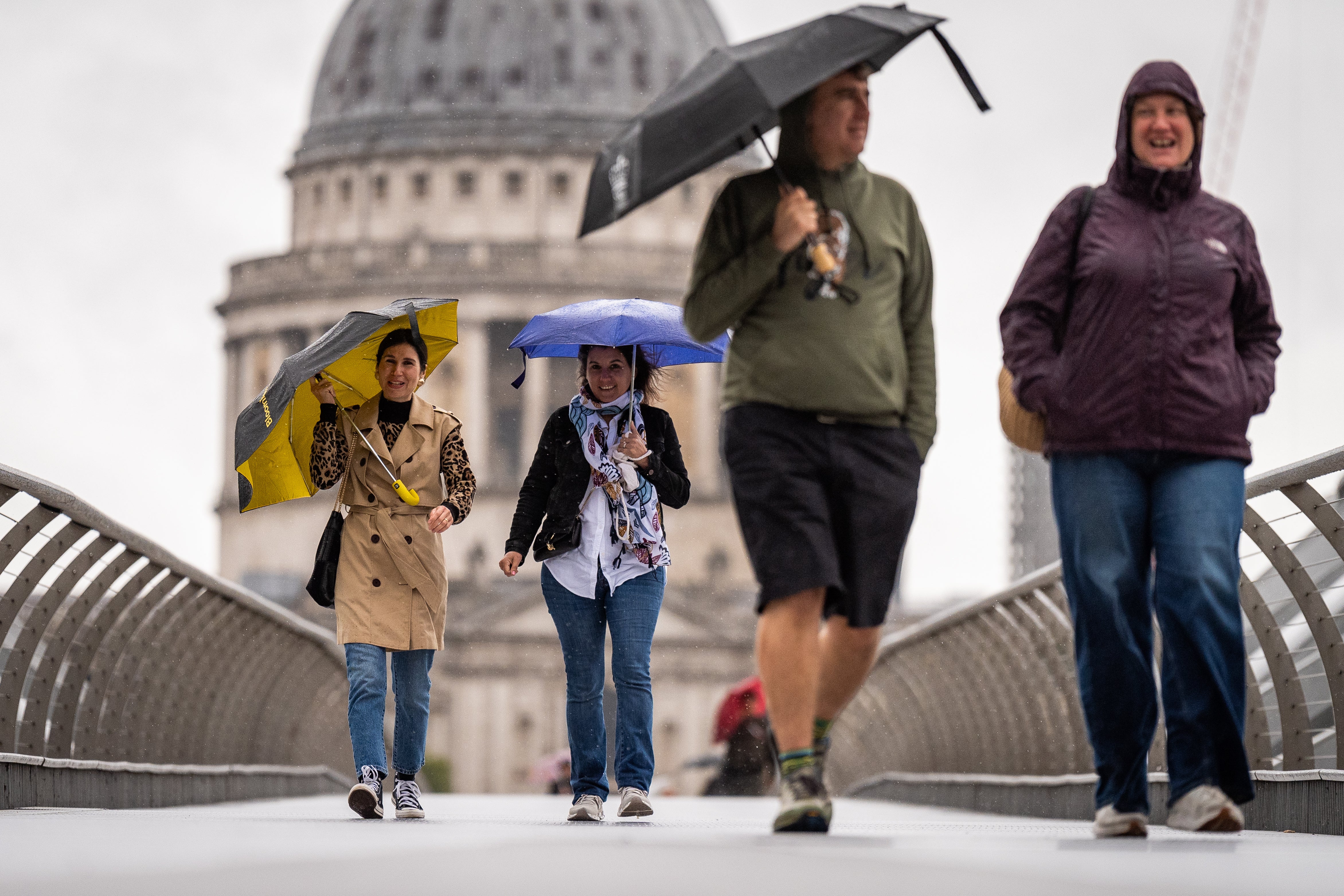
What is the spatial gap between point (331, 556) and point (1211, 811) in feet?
12.0

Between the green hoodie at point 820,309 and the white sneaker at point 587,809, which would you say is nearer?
the green hoodie at point 820,309

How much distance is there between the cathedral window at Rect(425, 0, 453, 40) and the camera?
9950 cm

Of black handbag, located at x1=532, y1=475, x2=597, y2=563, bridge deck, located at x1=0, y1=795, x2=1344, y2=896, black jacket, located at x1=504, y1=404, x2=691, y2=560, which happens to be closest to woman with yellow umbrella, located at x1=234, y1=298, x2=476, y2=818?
black jacket, located at x1=504, y1=404, x2=691, y2=560

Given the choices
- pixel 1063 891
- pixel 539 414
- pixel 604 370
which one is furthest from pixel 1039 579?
pixel 539 414

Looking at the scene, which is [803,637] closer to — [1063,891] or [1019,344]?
[1019,344]

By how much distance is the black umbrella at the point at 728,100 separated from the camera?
6613mm

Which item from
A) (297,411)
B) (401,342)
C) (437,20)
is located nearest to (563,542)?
(401,342)

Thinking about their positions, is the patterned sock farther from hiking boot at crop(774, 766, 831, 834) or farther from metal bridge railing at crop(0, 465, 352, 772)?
metal bridge railing at crop(0, 465, 352, 772)

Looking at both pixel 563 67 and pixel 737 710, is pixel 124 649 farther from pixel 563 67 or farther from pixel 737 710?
pixel 563 67

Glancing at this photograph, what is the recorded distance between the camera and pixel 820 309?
6891 millimetres

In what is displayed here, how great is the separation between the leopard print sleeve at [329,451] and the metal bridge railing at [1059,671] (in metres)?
2.69

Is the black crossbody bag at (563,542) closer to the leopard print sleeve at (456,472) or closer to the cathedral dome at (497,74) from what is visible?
the leopard print sleeve at (456,472)

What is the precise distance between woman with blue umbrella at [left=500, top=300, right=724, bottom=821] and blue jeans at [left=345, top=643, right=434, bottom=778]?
53 centimetres

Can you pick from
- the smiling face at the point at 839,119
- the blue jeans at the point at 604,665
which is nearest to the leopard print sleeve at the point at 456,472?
the blue jeans at the point at 604,665
